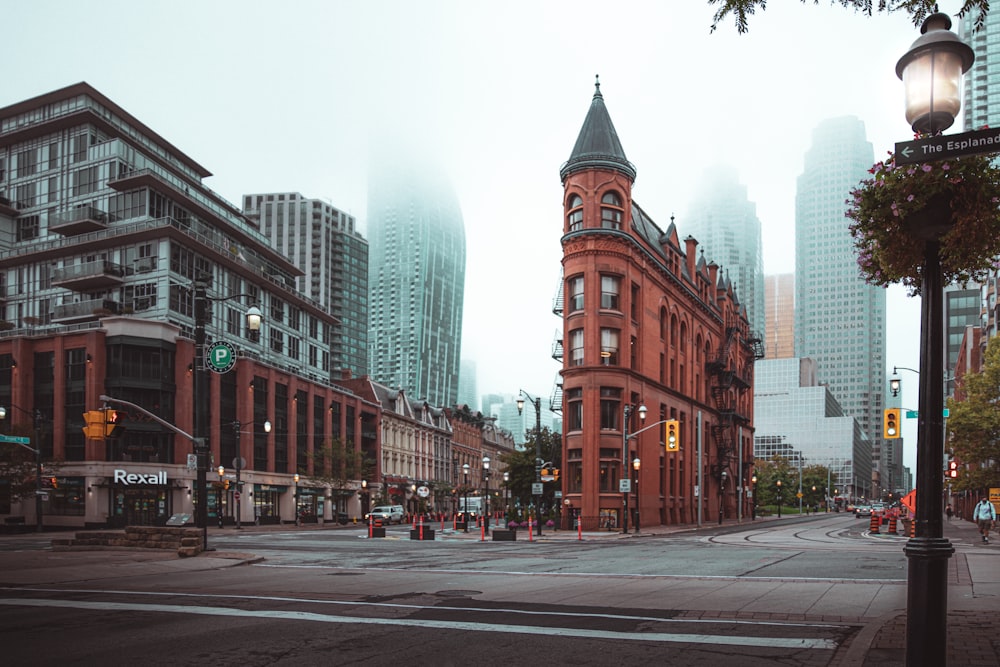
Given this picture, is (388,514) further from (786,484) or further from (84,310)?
(786,484)

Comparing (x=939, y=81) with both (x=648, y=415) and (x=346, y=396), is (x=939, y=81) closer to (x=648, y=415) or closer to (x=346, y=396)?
(x=648, y=415)

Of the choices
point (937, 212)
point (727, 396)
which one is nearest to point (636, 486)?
point (727, 396)

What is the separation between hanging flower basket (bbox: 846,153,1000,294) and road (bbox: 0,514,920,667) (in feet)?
13.2

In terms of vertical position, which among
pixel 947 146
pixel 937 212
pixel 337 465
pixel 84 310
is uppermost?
pixel 84 310

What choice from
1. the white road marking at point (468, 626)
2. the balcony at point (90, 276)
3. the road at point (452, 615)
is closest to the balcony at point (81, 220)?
the balcony at point (90, 276)

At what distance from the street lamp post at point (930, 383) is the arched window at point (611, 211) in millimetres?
47354

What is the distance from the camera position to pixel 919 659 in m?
6.15

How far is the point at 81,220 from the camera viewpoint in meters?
72.0

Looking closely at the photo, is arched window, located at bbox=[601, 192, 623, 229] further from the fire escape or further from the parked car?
the parked car

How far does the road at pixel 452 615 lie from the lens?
28.5 feet

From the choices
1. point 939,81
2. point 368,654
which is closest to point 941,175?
point 939,81

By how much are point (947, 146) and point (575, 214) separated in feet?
161

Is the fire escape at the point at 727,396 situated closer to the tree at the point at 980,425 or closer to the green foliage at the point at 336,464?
the tree at the point at 980,425

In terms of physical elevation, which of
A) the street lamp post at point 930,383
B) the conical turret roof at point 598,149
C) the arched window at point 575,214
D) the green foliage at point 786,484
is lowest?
the green foliage at point 786,484
